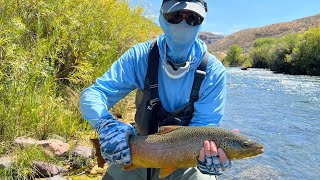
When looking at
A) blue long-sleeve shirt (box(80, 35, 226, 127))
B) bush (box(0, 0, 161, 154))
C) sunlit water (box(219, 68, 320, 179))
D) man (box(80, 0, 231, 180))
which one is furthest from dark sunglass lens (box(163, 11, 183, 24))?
sunlit water (box(219, 68, 320, 179))

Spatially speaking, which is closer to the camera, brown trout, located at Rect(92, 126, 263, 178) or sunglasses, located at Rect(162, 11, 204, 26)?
brown trout, located at Rect(92, 126, 263, 178)

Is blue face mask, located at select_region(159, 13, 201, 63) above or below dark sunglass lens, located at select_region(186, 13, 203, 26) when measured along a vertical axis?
below

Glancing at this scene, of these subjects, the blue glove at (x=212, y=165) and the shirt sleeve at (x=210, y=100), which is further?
the shirt sleeve at (x=210, y=100)

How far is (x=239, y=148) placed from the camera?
2.60 m

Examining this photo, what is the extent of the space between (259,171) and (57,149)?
13.0 ft

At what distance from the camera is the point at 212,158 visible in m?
2.49

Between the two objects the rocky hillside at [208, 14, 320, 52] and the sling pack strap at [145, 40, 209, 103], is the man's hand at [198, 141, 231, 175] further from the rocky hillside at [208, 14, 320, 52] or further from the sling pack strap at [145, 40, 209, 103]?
the rocky hillside at [208, 14, 320, 52]

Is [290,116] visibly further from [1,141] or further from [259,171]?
[1,141]

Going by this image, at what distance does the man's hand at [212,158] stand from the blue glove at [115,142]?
0.50 meters

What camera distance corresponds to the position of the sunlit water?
7.39 metres


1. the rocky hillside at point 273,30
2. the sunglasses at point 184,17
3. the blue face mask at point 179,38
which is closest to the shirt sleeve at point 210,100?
the blue face mask at point 179,38

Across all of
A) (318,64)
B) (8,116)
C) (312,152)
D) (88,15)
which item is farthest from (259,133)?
(318,64)

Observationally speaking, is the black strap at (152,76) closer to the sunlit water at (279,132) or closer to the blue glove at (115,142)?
the blue glove at (115,142)

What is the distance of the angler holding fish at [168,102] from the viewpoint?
2590 millimetres
